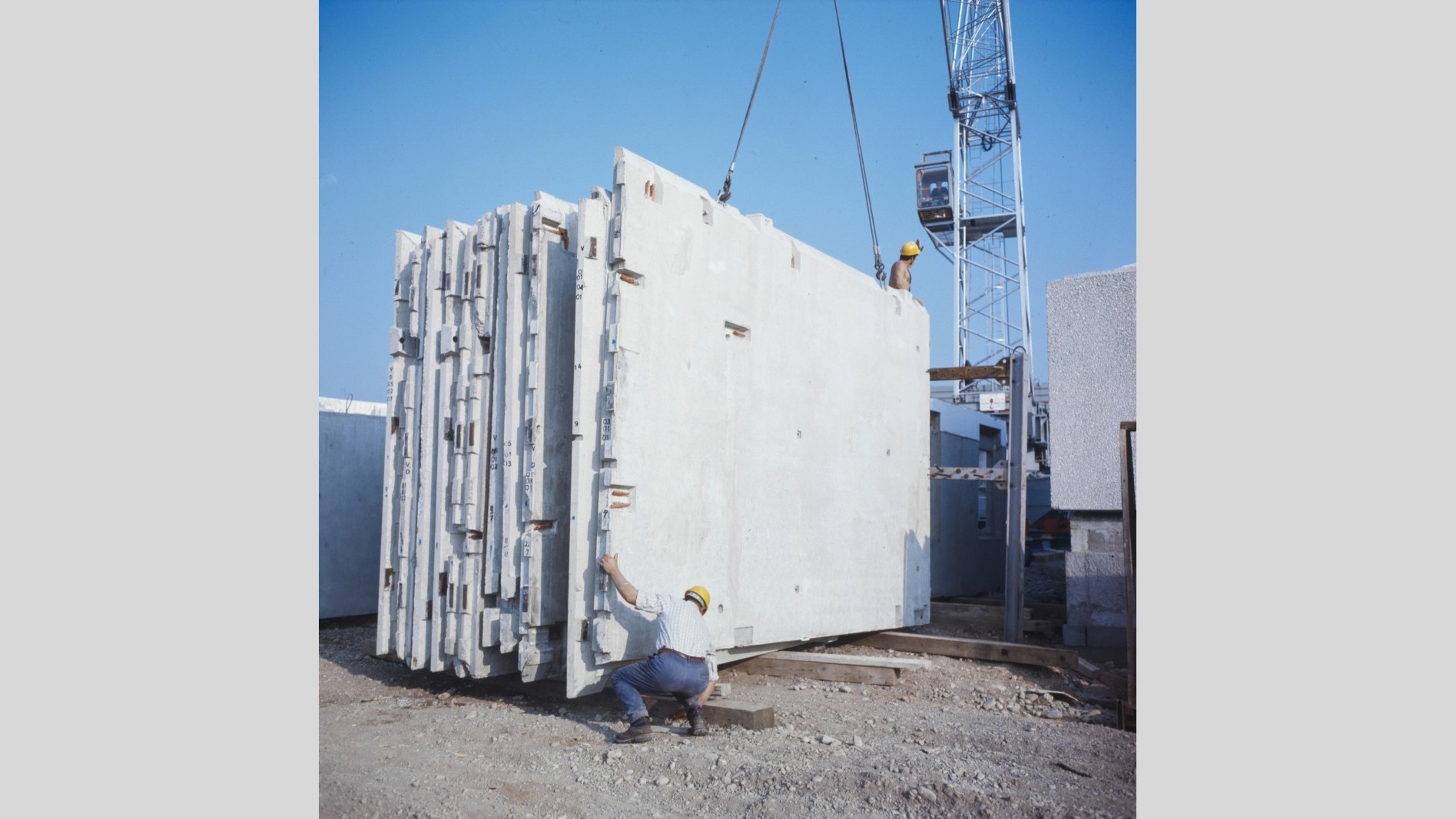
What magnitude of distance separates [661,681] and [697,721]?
275mm

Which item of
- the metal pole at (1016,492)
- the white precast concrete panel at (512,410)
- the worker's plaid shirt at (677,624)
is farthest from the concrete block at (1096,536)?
the white precast concrete panel at (512,410)

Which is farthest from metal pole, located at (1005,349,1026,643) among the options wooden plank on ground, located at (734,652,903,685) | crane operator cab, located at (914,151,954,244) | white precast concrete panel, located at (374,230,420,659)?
crane operator cab, located at (914,151,954,244)

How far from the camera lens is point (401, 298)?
6.50 metres

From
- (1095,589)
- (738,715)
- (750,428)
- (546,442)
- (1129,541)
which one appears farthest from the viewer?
(1095,589)

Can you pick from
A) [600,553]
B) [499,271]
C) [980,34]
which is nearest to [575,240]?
[499,271]

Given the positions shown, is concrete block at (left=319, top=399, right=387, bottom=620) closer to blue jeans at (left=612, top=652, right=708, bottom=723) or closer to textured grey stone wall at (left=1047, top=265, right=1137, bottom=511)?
blue jeans at (left=612, top=652, right=708, bottom=723)

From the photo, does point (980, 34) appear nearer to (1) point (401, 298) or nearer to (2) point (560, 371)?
(2) point (560, 371)

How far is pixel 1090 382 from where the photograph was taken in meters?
7.14

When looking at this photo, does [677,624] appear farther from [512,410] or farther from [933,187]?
[933,187]

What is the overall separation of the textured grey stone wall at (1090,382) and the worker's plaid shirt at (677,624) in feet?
10.4

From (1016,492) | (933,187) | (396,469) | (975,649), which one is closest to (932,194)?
(933,187)

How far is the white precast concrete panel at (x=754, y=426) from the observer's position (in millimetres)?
5301

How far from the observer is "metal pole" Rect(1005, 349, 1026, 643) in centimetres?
756

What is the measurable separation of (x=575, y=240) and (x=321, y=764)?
3.16 m
